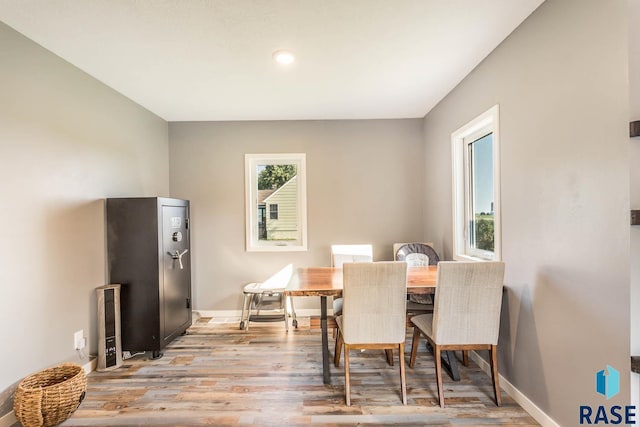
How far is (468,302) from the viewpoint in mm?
1856

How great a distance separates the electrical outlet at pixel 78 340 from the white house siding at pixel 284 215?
2014mm

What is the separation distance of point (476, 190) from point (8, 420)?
3.86 meters

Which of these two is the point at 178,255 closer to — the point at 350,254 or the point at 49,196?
the point at 49,196

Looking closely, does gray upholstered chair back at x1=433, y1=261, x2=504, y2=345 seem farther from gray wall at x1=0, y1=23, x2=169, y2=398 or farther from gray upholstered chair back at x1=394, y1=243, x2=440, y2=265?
gray wall at x1=0, y1=23, x2=169, y2=398

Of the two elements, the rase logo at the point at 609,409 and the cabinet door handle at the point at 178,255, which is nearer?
the rase logo at the point at 609,409

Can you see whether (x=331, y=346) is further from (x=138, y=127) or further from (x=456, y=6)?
(x=138, y=127)

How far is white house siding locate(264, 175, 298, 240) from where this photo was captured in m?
3.70

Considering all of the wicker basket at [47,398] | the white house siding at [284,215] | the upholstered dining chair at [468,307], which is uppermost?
the white house siding at [284,215]

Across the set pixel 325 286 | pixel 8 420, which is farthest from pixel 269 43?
pixel 8 420

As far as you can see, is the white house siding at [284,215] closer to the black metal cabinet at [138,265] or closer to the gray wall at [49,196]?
the black metal cabinet at [138,265]

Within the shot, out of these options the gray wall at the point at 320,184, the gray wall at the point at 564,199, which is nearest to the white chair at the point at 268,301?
the gray wall at the point at 320,184

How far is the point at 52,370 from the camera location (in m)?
1.94

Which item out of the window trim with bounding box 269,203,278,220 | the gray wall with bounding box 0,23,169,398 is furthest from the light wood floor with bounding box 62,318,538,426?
the window trim with bounding box 269,203,278,220

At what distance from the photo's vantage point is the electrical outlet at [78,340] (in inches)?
87.7
